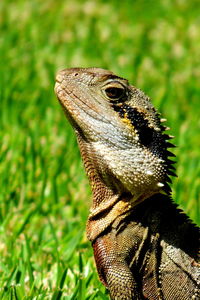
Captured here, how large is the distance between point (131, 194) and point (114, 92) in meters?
0.65

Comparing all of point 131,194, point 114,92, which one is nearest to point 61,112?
point 114,92

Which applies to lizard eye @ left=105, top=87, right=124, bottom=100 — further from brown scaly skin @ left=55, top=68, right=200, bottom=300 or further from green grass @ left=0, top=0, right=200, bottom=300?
green grass @ left=0, top=0, right=200, bottom=300

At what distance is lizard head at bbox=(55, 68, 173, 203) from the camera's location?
405 centimetres

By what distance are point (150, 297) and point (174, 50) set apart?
18.8 feet

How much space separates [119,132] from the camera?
13.5 ft

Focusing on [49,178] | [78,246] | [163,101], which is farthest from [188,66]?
[78,246]

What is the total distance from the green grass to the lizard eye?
105 centimetres

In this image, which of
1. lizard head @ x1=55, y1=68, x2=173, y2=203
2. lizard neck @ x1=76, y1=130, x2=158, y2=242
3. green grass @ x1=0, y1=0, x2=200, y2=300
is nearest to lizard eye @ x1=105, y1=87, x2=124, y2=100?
lizard head @ x1=55, y1=68, x2=173, y2=203

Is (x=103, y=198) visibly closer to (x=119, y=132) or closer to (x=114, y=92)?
(x=119, y=132)

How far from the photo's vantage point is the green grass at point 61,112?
4875mm

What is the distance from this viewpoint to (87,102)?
4223mm

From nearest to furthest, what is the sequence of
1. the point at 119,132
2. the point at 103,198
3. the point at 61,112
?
1. the point at 119,132
2. the point at 103,198
3. the point at 61,112

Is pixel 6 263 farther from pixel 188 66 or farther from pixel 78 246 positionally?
pixel 188 66

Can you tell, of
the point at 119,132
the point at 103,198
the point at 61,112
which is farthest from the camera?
the point at 61,112
